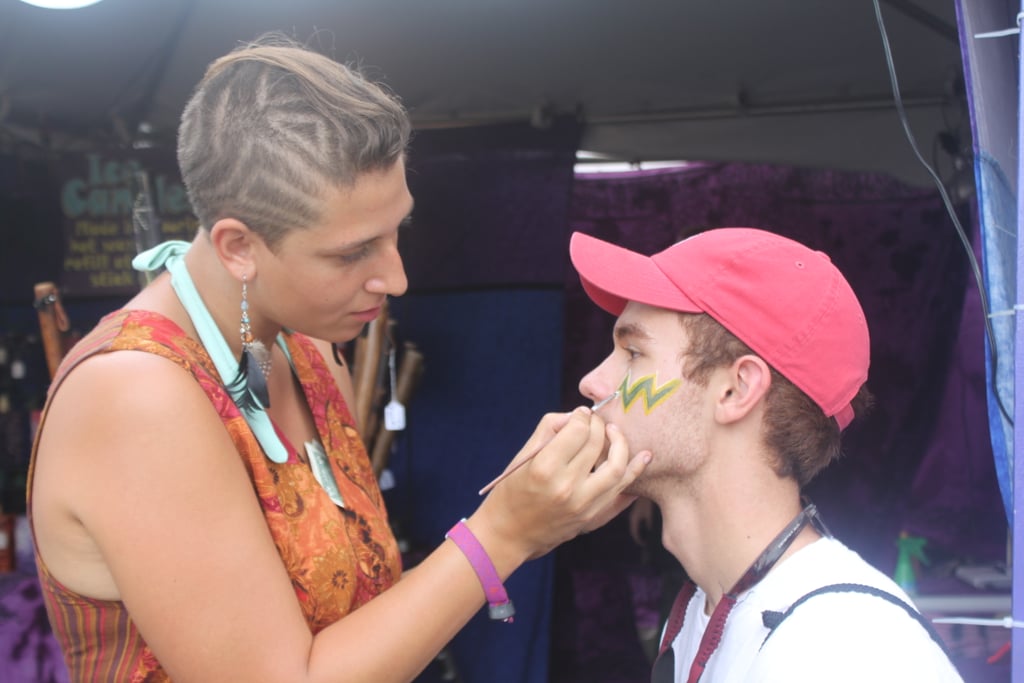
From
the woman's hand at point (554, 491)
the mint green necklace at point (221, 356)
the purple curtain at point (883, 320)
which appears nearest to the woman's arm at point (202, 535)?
the woman's hand at point (554, 491)

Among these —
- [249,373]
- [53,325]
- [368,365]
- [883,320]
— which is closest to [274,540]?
[249,373]

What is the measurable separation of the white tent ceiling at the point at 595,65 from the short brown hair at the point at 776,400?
5.83 ft

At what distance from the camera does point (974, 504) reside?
3.54m

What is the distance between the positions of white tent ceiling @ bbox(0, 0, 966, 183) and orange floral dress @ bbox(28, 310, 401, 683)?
178cm

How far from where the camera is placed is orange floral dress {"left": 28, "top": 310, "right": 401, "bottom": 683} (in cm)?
125

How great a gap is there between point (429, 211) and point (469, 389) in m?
0.78

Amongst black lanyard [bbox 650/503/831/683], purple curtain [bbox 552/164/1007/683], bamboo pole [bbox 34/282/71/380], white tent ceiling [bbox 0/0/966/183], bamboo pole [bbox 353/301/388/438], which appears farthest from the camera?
purple curtain [bbox 552/164/1007/683]

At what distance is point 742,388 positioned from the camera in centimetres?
137

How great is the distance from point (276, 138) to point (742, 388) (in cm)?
85

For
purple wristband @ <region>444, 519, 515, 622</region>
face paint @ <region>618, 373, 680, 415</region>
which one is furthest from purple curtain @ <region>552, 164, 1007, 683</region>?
purple wristband @ <region>444, 519, 515, 622</region>

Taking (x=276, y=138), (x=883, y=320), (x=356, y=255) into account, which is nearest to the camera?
(x=276, y=138)

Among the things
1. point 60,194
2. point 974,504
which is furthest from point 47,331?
point 974,504

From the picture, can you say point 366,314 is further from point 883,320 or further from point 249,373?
point 883,320

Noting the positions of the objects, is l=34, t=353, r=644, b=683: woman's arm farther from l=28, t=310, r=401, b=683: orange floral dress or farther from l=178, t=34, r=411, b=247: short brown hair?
l=178, t=34, r=411, b=247: short brown hair
